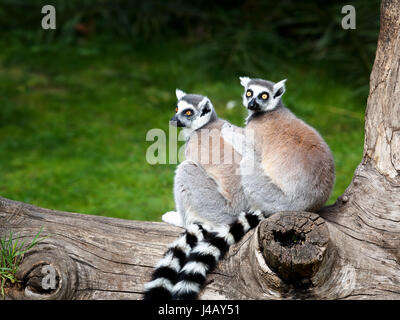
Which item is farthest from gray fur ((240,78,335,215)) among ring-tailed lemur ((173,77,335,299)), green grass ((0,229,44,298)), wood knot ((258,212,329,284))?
green grass ((0,229,44,298))

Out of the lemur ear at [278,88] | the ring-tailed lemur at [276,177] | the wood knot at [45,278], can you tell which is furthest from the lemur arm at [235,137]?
the wood knot at [45,278]

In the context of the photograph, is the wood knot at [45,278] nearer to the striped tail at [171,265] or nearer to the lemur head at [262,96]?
the striped tail at [171,265]

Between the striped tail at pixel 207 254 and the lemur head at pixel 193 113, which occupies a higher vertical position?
the lemur head at pixel 193 113

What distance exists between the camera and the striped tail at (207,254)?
9.71 feet

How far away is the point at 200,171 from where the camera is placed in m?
3.49

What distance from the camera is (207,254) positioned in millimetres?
3096

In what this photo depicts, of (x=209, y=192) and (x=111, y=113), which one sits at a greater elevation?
(x=111, y=113)

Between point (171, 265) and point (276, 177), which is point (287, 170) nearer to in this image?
point (276, 177)

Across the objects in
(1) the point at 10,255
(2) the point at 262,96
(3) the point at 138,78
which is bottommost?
(1) the point at 10,255

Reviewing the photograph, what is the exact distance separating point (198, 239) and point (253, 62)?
5.32m

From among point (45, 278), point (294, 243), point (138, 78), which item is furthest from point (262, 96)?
point (138, 78)

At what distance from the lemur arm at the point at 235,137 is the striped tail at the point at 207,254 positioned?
1.41 ft

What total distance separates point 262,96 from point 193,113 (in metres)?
0.50

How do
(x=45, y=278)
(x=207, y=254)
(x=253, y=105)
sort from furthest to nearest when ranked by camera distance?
1. (x=253, y=105)
2. (x=207, y=254)
3. (x=45, y=278)
